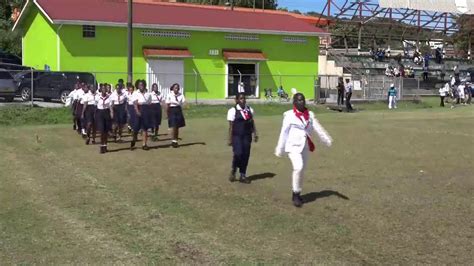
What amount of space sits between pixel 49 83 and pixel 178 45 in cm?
1009

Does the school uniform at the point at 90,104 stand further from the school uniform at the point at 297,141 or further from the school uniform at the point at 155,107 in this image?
the school uniform at the point at 297,141

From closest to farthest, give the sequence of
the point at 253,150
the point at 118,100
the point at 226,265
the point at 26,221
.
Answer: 1. the point at 226,265
2. the point at 26,221
3. the point at 253,150
4. the point at 118,100

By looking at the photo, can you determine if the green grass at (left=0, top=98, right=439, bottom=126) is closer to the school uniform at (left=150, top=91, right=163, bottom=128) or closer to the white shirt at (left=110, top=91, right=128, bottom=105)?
the white shirt at (left=110, top=91, right=128, bottom=105)

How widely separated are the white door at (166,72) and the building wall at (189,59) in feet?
1.16

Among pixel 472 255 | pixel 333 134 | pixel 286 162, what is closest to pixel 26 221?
pixel 472 255

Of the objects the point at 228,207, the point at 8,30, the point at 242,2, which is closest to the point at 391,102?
the point at 228,207

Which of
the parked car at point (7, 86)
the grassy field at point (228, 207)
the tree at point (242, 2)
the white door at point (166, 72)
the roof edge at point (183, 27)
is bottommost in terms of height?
the grassy field at point (228, 207)

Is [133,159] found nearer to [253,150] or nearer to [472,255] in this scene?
[253,150]

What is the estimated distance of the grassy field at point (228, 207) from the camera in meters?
6.89

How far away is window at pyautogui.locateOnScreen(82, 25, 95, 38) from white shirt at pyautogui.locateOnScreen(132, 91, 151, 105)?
770 inches

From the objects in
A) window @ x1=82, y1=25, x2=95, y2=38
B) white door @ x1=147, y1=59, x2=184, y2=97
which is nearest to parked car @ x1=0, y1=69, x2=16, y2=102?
window @ x1=82, y1=25, x2=95, y2=38

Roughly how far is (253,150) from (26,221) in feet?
25.7

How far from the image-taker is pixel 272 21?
1622 inches

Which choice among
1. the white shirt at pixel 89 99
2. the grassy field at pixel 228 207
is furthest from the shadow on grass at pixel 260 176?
the white shirt at pixel 89 99
